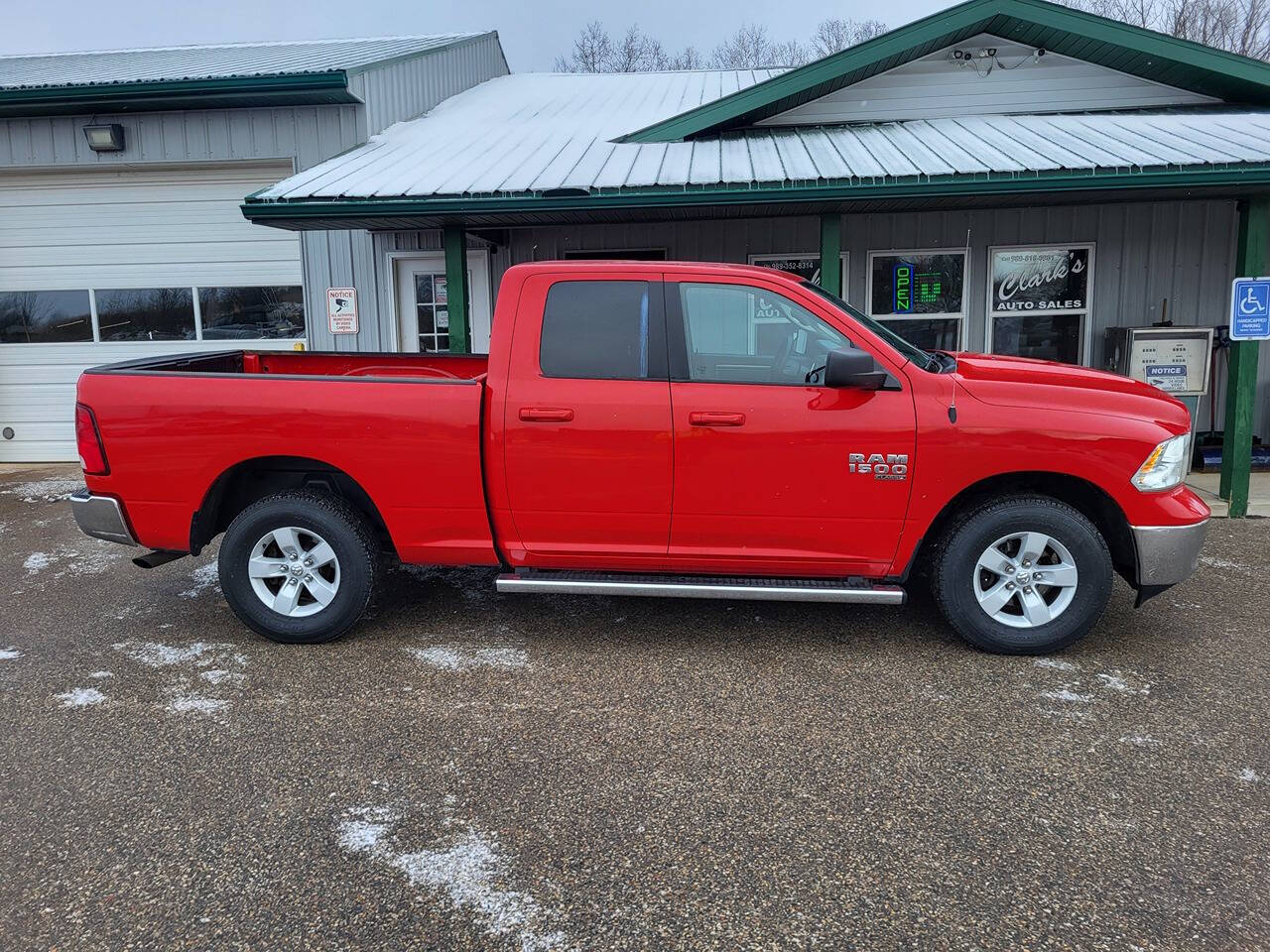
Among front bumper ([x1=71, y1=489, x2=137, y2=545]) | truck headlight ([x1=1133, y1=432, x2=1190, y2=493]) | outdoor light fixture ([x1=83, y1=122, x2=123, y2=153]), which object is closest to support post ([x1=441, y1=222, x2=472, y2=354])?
front bumper ([x1=71, y1=489, x2=137, y2=545])

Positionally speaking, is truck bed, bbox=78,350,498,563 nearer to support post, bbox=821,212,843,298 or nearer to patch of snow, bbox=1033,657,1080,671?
patch of snow, bbox=1033,657,1080,671

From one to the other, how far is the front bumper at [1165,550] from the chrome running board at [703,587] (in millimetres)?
1165

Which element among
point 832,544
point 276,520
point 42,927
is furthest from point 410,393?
point 42,927

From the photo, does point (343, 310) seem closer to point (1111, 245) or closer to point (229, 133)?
point (229, 133)

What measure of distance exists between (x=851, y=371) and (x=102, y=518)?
3.96 meters

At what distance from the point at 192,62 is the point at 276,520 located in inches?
413

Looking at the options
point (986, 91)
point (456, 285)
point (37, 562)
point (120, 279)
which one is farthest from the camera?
point (120, 279)

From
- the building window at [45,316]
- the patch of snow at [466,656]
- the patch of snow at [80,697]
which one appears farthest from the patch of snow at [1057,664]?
the building window at [45,316]

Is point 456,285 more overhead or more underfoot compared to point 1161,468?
more overhead

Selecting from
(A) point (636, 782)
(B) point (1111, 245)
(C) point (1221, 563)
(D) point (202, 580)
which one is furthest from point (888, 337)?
(B) point (1111, 245)

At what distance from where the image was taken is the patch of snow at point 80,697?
4.25 metres

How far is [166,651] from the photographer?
16.1 ft

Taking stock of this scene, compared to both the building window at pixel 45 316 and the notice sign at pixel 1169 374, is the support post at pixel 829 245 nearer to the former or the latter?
A: the notice sign at pixel 1169 374

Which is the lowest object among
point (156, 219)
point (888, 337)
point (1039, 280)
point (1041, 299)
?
point (888, 337)
